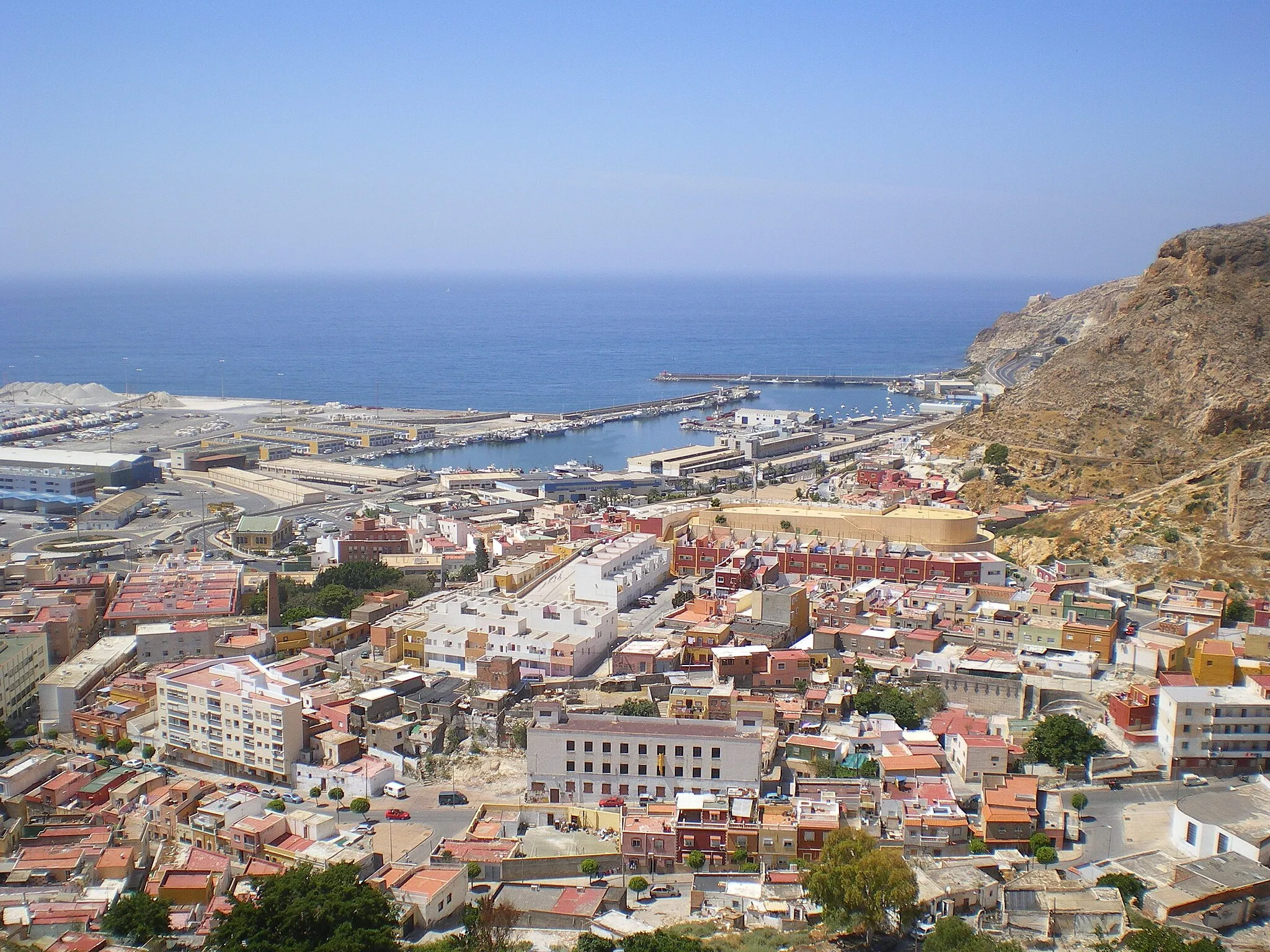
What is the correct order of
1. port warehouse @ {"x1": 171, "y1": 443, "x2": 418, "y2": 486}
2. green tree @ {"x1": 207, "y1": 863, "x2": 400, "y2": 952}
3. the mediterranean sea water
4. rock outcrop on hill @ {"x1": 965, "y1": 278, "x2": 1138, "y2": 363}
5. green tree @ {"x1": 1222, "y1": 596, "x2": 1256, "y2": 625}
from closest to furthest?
green tree @ {"x1": 207, "y1": 863, "x2": 400, "y2": 952}, green tree @ {"x1": 1222, "y1": 596, "x2": 1256, "y2": 625}, port warehouse @ {"x1": 171, "y1": 443, "x2": 418, "y2": 486}, the mediterranean sea water, rock outcrop on hill @ {"x1": 965, "y1": 278, "x2": 1138, "y2": 363}

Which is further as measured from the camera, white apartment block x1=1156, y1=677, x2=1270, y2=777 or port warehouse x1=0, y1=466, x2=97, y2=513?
port warehouse x1=0, y1=466, x2=97, y2=513

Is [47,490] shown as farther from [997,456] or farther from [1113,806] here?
[1113,806]

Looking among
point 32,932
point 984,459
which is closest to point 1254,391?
point 984,459

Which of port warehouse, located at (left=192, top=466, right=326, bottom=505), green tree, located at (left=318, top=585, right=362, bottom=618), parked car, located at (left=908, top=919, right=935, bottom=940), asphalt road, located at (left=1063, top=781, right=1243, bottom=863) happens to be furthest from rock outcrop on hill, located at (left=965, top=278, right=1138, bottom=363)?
parked car, located at (left=908, top=919, right=935, bottom=940)

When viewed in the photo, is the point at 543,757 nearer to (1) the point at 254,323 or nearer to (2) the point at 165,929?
(2) the point at 165,929

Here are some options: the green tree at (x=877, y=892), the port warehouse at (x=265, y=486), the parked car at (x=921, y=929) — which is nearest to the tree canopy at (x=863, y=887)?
the green tree at (x=877, y=892)

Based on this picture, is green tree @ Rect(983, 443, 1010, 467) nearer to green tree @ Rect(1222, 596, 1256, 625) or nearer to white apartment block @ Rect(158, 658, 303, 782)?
green tree @ Rect(1222, 596, 1256, 625)

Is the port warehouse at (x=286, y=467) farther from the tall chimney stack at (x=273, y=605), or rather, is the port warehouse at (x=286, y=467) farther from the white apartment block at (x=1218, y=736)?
the white apartment block at (x=1218, y=736)
